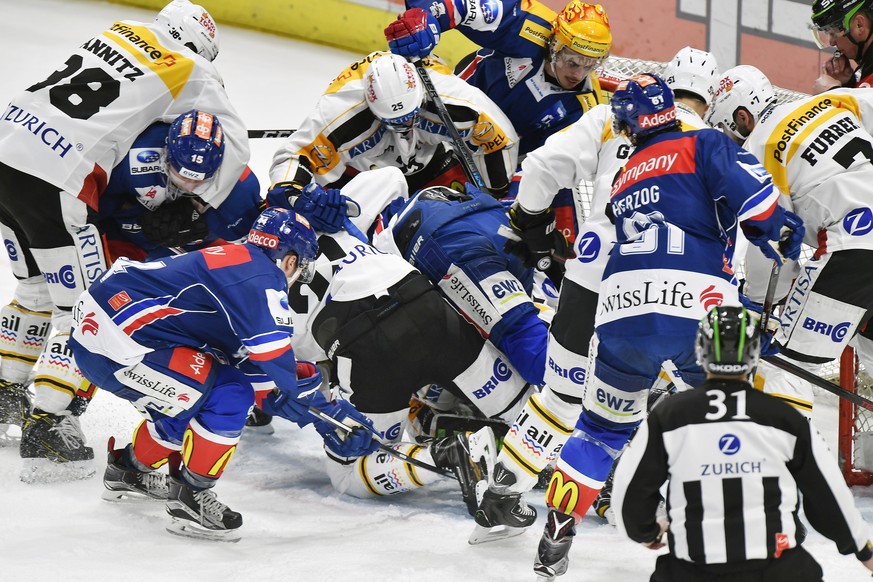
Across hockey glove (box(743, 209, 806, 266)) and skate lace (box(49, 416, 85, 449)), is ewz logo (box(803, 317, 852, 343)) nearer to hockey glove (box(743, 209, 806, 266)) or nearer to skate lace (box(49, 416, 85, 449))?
hockey glove (box(743, 209, 806, 266))

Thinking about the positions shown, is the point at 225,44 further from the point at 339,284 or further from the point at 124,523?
the point at 124,523

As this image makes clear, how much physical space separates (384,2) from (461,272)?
4248 mm

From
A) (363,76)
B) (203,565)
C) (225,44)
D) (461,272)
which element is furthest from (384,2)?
(203,565)

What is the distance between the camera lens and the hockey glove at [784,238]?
9.83 feet

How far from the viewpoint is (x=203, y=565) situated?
120 inches

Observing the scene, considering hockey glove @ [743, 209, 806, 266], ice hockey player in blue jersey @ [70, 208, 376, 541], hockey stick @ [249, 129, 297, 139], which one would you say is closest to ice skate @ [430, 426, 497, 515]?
ice hockey player in blue jersey @ [70, 208, 376, 541]

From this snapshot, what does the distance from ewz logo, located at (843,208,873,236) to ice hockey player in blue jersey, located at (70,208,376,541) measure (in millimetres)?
1576

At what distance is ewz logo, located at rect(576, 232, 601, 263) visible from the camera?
3.32 meters

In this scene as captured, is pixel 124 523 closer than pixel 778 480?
No

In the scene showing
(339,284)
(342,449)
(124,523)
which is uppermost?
(339,284)

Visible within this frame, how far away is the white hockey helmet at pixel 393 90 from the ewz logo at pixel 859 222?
181 centimetres

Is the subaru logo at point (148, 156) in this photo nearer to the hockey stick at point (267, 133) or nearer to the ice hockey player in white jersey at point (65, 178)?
the ice hockey player in white jersey at point (65, 178)

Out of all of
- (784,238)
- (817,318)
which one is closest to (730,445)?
(784,238)

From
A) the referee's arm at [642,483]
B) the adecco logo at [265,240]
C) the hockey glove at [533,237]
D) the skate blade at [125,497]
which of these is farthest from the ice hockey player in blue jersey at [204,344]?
the referee's arm at [642,483]
